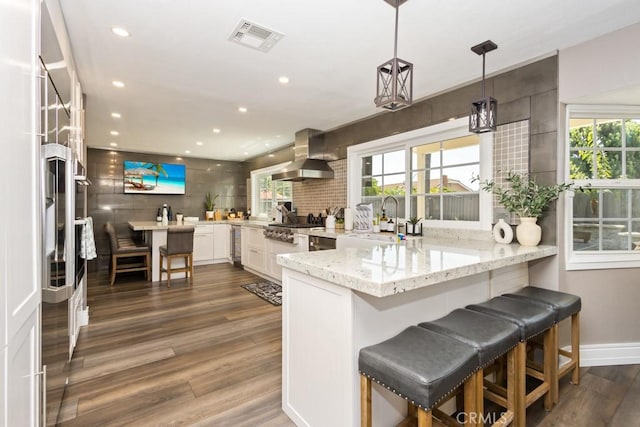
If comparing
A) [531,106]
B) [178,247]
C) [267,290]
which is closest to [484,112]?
[531,106]

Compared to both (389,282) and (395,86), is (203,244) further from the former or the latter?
(389,282)

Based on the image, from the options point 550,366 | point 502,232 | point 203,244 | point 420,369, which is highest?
point 502,232

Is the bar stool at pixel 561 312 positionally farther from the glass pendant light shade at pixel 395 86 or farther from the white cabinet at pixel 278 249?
the white cabinet at pixel 278 249

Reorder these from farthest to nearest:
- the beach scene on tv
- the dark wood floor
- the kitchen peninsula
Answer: the beach scene on tv → the dark wood floor → the kitchen peninsula

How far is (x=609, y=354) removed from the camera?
2.40 m

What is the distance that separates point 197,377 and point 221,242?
14.5 ft

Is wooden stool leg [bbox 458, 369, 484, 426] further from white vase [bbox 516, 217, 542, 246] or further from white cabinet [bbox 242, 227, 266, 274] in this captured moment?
white cabinet [bbox 242, 227, 266, 274]

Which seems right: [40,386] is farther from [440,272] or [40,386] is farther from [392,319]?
[440,272]

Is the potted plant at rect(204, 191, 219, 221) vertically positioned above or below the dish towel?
above

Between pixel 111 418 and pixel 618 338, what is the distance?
11.9ft

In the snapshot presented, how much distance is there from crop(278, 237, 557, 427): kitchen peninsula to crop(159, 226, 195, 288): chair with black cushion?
3.42 metres

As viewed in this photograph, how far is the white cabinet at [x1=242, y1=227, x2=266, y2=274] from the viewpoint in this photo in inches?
199

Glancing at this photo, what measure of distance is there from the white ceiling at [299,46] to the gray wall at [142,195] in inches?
115

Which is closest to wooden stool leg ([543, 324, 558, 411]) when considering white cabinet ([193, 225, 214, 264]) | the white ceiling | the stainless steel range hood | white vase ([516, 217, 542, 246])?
white vase ([516, 217, 542, 246])
